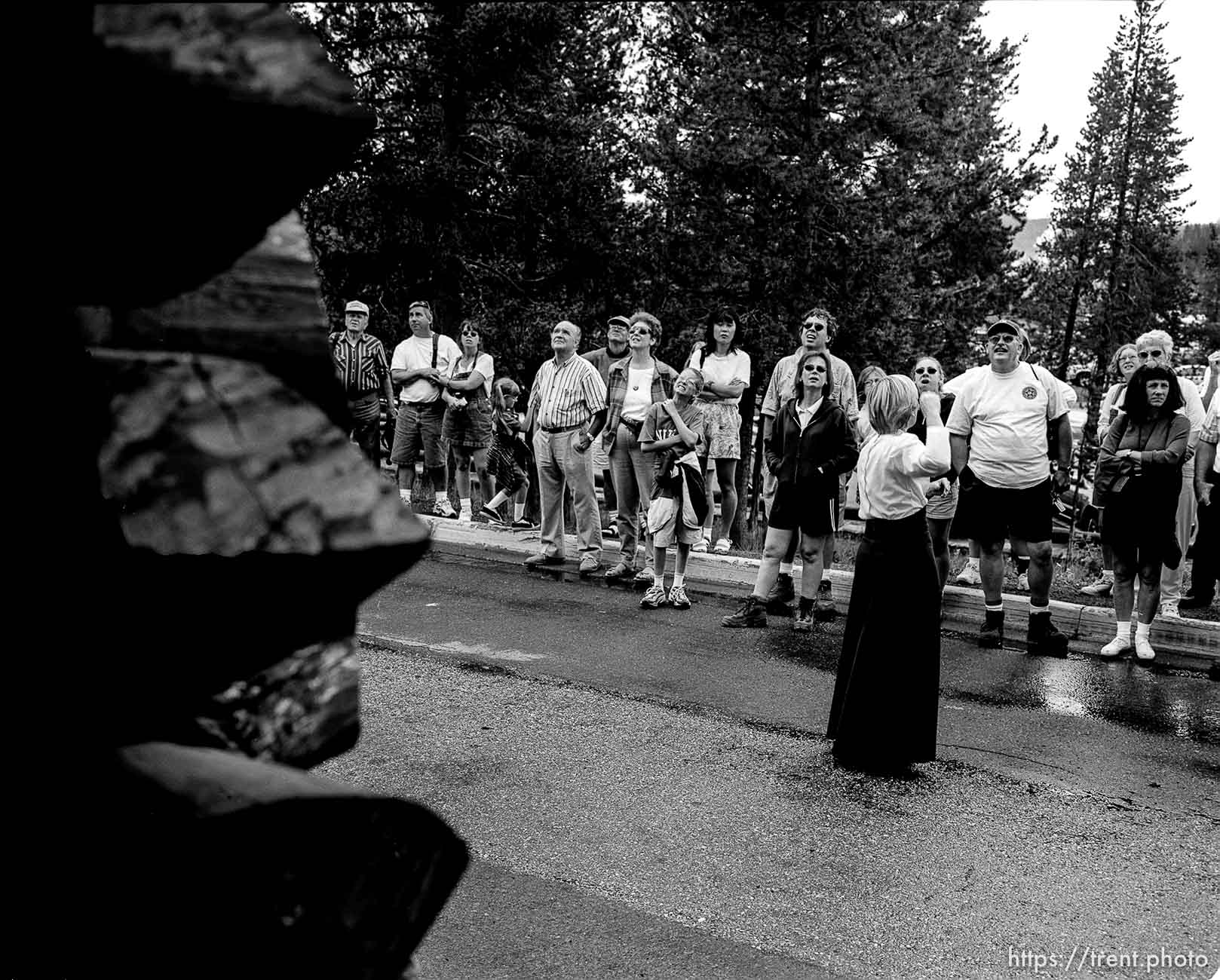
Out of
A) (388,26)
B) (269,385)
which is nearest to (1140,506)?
(269,385)

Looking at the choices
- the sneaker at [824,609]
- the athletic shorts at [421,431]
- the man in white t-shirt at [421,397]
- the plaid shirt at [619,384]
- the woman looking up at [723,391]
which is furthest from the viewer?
the athletic shorts at [421,431]

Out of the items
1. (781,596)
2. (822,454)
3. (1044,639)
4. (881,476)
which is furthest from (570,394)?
(881,476)

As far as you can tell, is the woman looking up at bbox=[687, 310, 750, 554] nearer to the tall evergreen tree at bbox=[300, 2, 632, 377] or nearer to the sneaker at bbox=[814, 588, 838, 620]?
the sneaker at bbox=[814, 588, 838, 620]

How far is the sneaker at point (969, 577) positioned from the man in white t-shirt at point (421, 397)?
5407 millimetres

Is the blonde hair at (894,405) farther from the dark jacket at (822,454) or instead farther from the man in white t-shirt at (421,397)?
the man in white t-shirt at (421,397)

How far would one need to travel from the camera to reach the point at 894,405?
19.2 feet

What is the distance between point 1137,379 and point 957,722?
9.81ft

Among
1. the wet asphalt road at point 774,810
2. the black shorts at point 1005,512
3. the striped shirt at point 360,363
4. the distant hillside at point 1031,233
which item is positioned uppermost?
the distant hillside at point 1031,233

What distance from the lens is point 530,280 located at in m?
22.1

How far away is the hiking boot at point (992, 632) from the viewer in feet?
26.6

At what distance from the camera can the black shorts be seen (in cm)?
805

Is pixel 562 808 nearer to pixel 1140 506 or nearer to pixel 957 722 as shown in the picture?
pixel 957 722

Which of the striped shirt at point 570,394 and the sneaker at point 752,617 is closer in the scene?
the sneaker at point 752,617

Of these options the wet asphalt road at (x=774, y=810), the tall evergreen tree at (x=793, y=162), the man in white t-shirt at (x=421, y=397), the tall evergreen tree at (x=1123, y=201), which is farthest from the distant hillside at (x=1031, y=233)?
the wet asphalt road at (x=774, y=810)
